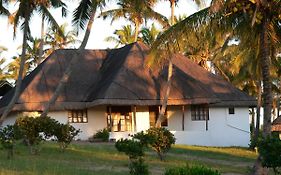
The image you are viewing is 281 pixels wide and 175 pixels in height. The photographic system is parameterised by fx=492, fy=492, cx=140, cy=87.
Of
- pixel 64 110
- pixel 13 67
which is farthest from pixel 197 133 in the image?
pixel 13 67

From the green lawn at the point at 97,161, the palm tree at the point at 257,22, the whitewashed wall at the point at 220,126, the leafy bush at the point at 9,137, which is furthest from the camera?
the whitewashed wall at the point at 220,126

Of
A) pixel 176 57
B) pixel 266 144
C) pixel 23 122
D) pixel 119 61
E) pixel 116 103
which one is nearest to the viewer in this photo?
pixel 266 144

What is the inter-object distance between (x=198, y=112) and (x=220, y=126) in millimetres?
1542

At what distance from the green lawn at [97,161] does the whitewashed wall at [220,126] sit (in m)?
6.16

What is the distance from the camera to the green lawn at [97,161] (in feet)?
41.8

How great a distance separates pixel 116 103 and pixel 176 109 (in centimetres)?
538

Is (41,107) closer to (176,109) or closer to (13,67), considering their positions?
(176,109)

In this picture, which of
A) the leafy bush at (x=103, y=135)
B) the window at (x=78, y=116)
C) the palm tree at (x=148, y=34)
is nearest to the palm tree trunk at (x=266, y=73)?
the leafy bush at (x=103, y=135)

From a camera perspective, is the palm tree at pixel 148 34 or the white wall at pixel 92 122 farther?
the palm tree at pixel 148 34

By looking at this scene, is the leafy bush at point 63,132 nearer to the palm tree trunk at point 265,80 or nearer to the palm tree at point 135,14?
the palm tree trunk at point 265,80

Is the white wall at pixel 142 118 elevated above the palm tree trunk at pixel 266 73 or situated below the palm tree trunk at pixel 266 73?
below

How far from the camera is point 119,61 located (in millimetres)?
29609

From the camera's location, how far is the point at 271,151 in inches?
409

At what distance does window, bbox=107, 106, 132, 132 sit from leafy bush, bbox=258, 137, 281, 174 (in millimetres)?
18461
